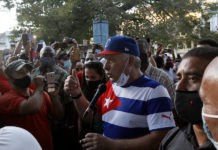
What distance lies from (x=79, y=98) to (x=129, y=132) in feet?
2.31

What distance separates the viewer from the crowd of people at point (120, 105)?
1.80 m

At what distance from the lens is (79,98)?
3109 mm

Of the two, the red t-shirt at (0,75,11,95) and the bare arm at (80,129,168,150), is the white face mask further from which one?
the red t-shirt at (0,75,11,95)

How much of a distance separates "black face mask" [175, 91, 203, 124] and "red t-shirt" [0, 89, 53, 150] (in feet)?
6.07

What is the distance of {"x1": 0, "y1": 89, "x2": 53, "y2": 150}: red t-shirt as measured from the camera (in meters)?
3.34

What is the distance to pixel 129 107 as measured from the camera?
257 cm

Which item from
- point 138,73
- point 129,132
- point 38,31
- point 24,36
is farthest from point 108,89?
point 38,31

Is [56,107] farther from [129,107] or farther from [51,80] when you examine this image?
[129,107]

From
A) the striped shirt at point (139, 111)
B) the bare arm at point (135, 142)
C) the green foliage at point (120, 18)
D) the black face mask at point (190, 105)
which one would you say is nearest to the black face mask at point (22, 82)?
the striped shirt at point (139, 111)

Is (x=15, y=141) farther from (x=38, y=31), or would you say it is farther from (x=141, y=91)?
(x=38, y=31)

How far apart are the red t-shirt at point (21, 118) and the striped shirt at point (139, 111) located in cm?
98

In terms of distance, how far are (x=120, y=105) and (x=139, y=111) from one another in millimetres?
168

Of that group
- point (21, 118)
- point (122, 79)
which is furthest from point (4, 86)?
point (122, 79)

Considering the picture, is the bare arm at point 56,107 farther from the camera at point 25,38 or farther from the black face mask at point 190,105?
the camera at point 25,38
